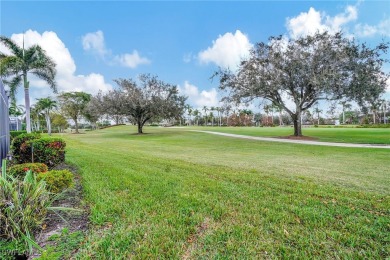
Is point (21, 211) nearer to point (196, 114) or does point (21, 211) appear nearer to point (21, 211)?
point (21, 211)

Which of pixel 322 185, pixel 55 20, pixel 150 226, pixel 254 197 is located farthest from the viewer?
pixel 55 20

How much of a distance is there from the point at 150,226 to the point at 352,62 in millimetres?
21085

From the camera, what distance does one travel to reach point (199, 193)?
4461mm

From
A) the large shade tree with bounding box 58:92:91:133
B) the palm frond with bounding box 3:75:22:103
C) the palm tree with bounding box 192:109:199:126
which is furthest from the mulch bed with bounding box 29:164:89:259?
the palm tree with bounding box 192:109:199:126

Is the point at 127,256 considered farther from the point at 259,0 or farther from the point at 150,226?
the point at 259,0

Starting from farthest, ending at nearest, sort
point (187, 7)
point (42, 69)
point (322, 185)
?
point (42, 69)
point (187, 7)
point (322, 185)

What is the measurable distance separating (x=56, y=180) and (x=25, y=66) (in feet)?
70.9

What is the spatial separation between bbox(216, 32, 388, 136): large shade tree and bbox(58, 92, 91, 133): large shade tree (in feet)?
137

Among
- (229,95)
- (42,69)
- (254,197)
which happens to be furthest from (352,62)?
(42,69)

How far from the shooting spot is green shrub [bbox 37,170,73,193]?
4.04 metres

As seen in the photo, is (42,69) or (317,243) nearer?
(317,243)

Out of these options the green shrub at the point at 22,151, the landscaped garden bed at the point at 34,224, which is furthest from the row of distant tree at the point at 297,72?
the landscaped garden bed at the point at 34,224

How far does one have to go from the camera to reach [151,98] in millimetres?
30859

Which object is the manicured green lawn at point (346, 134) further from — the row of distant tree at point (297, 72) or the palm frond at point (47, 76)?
the palm frond at point (47, 76)
